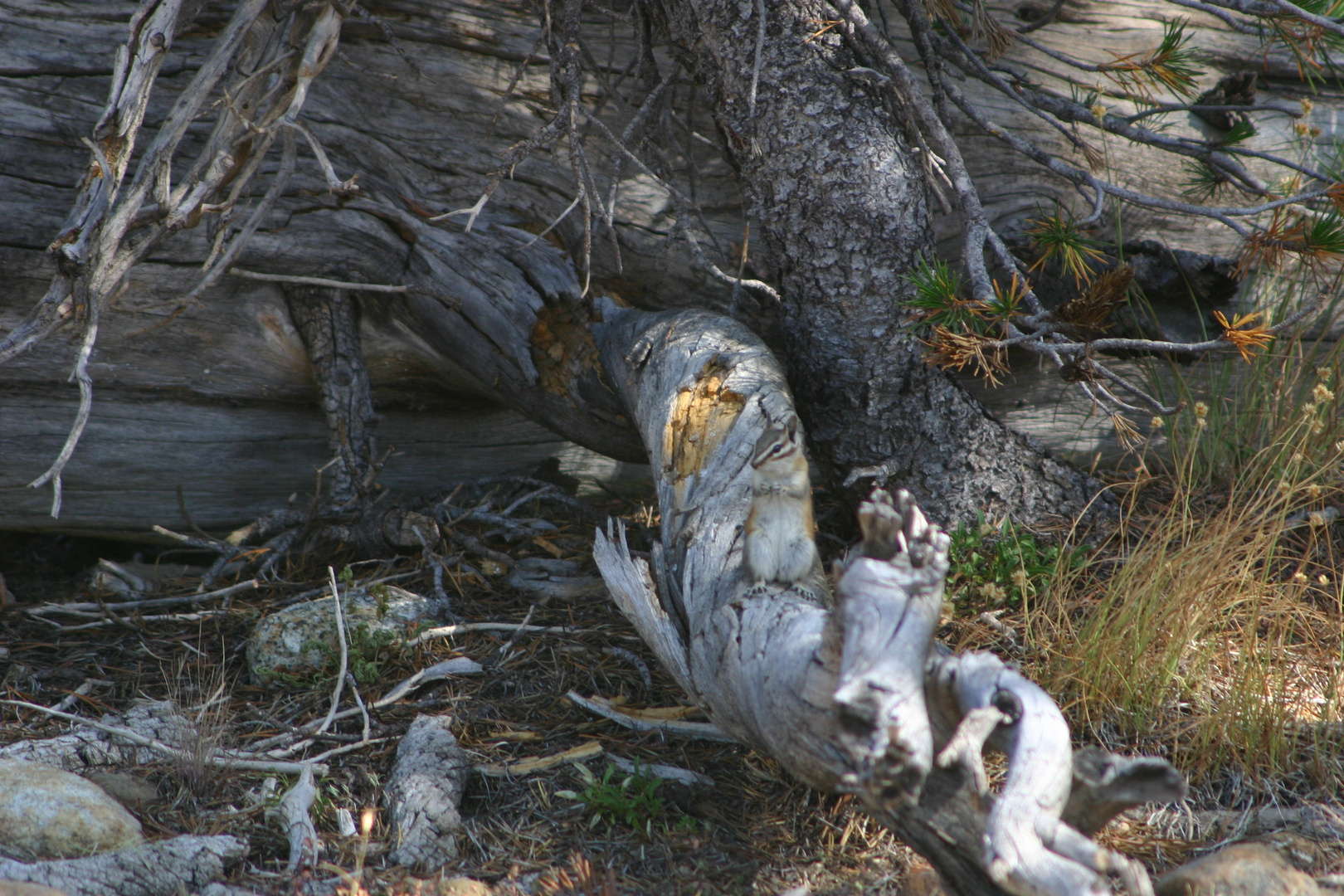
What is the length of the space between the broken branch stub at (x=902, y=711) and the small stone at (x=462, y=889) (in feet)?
2.27

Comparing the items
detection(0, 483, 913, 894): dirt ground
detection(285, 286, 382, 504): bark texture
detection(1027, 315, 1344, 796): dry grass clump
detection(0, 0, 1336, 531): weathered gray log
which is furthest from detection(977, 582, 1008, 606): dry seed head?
detection(285, 286, 382, 504): bark texture

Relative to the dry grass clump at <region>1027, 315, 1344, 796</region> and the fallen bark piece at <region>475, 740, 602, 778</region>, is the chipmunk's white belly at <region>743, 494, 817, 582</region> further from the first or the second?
the dry grass clump at <region>1027, 315, 1344, 796</region>

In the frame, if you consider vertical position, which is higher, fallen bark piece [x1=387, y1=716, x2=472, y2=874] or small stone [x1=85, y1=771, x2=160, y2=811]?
fallen bark piece [x1=387, y1=716, x2=472, y2=874]

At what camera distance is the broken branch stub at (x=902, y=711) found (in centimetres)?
162

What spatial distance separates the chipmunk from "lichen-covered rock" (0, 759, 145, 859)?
66.5 inches

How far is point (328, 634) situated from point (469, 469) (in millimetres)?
1414

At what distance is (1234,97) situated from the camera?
402cm

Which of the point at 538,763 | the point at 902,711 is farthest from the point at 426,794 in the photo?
the point at 902,711

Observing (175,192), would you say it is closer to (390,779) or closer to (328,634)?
(328,634)

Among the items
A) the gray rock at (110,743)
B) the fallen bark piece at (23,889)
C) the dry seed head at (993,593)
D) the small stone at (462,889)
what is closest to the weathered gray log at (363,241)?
the dry seed head at (993,593)

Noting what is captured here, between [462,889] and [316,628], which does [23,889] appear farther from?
[316,628]

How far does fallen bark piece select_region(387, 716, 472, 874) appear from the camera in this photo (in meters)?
2.14

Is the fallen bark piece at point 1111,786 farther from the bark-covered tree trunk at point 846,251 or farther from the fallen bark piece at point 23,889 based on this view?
the fallen bark piece at point 23,889

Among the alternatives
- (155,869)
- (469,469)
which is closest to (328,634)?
(155,869)
